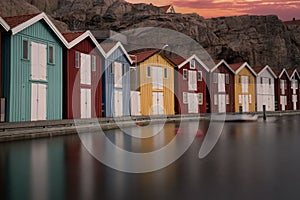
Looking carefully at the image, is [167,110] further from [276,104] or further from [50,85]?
[276,104]

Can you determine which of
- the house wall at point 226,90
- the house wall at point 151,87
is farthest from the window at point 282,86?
the house wall at point 151,87

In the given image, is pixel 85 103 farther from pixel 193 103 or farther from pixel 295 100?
pixel 295 100

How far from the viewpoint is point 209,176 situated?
892cm

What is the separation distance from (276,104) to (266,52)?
99.4ft

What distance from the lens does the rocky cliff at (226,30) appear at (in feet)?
282

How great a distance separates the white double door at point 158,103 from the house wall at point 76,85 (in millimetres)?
9478

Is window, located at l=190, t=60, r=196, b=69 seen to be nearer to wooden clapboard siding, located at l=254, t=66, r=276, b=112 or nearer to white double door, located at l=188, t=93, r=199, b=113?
white double door, located at l=188, t=93, r=199, b=113

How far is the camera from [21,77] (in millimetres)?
24453

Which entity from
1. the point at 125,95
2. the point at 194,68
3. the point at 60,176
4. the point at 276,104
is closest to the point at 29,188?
the point at 60,176

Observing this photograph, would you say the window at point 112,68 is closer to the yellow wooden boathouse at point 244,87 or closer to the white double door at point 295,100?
the yellow wooden boathouse at point 244,87

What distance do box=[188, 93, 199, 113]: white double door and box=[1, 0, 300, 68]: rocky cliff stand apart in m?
36.1

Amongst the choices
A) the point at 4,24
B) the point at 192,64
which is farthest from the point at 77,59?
the point at 192,64

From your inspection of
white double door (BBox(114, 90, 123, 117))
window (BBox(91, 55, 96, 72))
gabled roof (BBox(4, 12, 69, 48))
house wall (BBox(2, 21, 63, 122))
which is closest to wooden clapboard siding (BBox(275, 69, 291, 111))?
white double door (BBox(114, 90, 123, 117))

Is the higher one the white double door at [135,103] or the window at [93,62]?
the window at [93,62]
